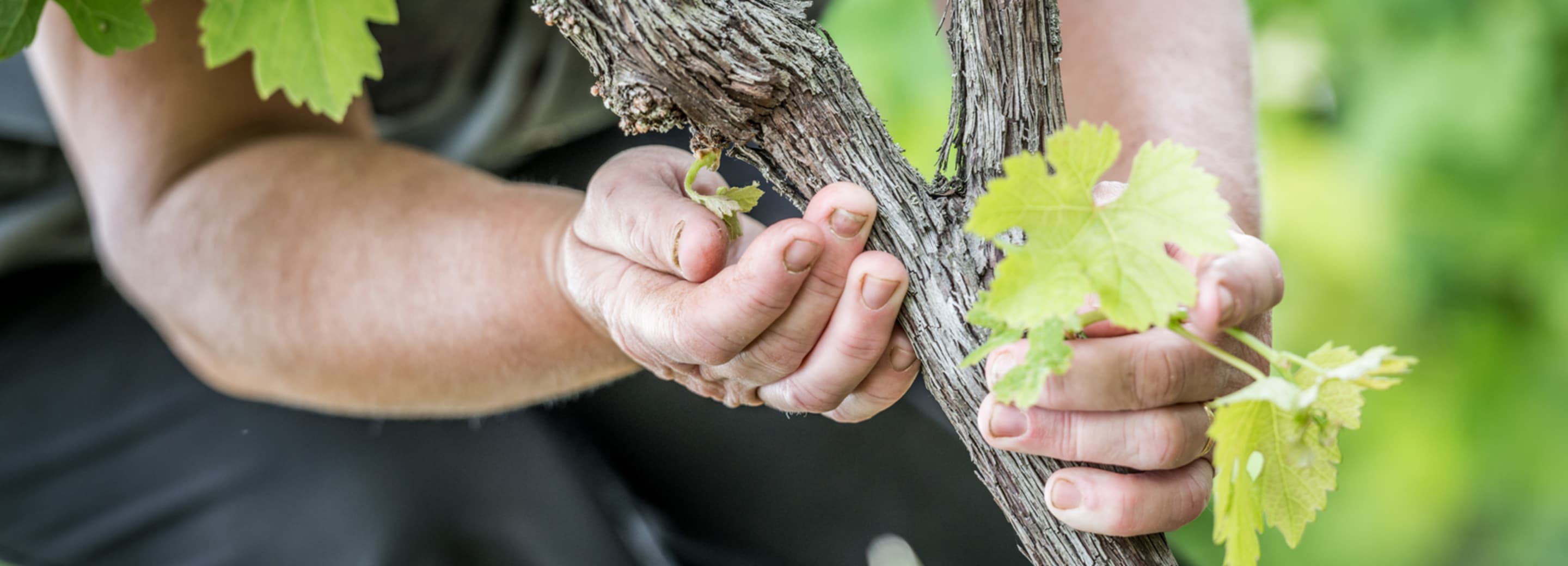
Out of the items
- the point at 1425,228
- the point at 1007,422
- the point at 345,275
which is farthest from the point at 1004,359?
the point at 1425,228

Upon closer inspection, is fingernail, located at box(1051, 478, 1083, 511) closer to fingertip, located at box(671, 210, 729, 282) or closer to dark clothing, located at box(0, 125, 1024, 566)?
fingertip, located at box(671, 210, 729, 282)

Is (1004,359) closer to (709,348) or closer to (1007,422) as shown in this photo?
(1007,422)

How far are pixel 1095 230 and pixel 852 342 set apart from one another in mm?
174

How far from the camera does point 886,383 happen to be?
1.96 ft

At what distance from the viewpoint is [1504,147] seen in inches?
59.8

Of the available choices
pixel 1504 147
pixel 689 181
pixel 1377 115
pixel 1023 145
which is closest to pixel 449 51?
pixel 689 181

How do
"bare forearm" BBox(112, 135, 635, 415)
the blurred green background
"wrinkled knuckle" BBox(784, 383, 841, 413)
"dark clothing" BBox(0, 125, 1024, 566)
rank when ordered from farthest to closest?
the blurred green background < "dark clothing" BBox(0, 125, 1024, 566) < "bare forearm" BBox(112, 135, 635, 415) < "wrinkled knuckle" BBox(784, 383, 841, 413)

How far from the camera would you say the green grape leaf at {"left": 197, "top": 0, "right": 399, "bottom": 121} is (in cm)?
46

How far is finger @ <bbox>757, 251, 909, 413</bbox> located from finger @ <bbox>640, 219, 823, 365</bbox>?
1.1 inches

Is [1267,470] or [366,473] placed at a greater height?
[1267,470]

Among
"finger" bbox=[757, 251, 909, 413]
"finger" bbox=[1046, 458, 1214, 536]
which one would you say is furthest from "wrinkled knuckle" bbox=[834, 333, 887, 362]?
"finger" bbox=[1046, 458, 1214, 536]

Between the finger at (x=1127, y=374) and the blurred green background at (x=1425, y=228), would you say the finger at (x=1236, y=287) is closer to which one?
the finger at (x=1127, y=374)

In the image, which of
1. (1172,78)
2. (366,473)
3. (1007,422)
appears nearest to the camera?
(1007,422)

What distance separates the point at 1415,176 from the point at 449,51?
144cm
